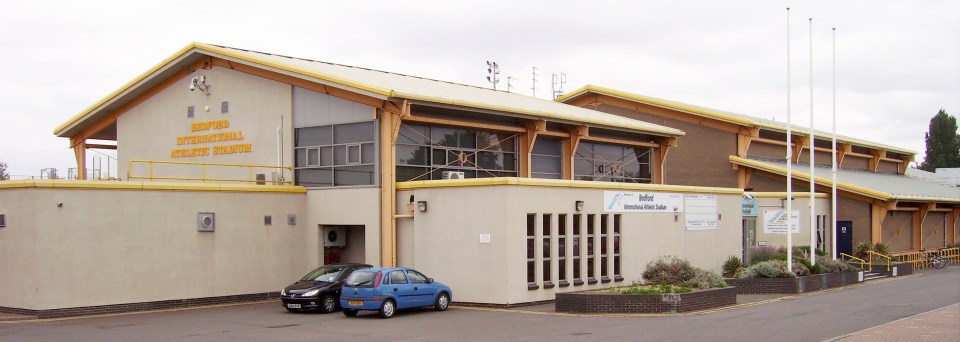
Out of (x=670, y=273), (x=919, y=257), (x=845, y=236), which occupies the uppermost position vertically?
(x=845, y=236)

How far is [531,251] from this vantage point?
26.8 m

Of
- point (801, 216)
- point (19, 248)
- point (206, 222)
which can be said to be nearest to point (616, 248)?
point (206, 222)

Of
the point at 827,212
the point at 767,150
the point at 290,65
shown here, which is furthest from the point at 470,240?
the point at 767,150

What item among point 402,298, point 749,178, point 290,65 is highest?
point 290,65

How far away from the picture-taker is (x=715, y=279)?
88.2 ft

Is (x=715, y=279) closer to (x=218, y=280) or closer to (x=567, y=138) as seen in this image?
(x=567, y=138)

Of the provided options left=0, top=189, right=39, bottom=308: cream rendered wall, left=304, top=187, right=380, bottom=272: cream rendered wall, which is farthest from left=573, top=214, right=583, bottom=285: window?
left=0, top=189, right=39, bottom=308: cream rendered wall

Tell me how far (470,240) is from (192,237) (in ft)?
27.1

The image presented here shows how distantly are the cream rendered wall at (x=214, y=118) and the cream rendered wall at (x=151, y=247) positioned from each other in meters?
3.14

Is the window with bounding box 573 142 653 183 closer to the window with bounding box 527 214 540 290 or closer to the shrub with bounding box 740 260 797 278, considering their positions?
the shrub with bounding box 740 260 797 278

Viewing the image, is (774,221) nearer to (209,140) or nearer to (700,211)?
(700,211)

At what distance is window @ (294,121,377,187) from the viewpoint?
3011 centimetres

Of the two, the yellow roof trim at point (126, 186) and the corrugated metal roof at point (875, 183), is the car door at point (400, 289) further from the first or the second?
the corrugated metal roof at point (875, 183)

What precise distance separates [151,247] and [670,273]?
590 inches
